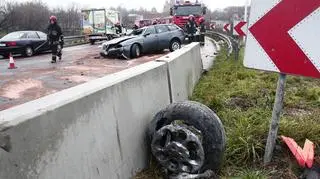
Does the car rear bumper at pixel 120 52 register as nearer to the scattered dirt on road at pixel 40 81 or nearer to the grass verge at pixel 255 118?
the scattered dirt on road at pixel 40 81

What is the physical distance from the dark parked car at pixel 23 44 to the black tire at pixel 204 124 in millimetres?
21623

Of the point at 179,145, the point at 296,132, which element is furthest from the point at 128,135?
the point at 296,132

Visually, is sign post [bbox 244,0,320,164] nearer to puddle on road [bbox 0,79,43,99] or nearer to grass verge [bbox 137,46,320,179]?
grass verge [bbox 137,46,320,179]

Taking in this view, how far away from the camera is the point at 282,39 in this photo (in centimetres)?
420

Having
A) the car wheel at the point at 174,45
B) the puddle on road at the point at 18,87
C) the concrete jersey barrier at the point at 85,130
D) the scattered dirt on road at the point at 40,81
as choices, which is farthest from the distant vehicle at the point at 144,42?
the concrete jersey barrier at the point at 85,130

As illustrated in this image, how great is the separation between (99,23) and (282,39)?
3561 centimetres

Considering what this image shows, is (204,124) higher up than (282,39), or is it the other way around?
(282,39)

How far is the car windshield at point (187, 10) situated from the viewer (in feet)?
111

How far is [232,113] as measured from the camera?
6484mm

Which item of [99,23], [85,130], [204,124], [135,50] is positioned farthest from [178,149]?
[99,23]

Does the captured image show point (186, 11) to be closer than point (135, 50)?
No

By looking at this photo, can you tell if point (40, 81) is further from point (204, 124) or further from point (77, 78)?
point (204, 124)

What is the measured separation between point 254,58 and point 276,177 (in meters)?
1.14

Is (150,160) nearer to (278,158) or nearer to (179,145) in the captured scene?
(179,145)
